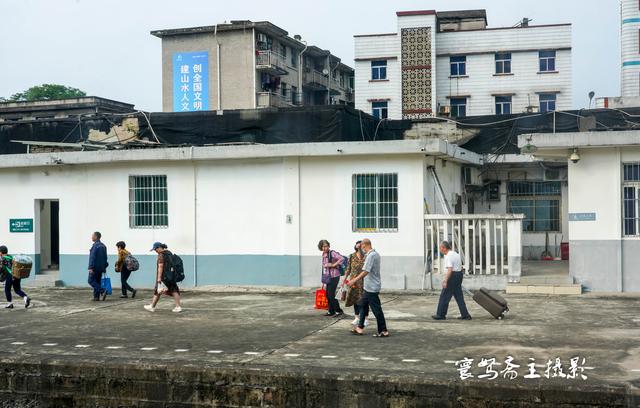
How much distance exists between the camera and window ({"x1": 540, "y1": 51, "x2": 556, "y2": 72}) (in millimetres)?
48312

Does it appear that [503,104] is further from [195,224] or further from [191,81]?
[195,224]

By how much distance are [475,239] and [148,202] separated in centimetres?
880

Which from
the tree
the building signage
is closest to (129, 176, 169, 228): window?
the building signage

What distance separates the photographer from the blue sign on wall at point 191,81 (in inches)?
1988

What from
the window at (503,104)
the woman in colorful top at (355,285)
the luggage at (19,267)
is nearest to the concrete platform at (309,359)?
the woman in colorful top at (355,285)

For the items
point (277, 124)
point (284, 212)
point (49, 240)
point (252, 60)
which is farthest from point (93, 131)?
point (252, 60)

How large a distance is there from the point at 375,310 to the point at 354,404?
9.57ft

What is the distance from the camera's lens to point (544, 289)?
17516mm

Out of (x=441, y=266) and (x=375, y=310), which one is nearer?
(x=375, y=310)

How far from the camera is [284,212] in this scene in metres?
19.6

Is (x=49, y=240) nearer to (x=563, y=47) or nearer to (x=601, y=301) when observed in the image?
(x=601, y=301)

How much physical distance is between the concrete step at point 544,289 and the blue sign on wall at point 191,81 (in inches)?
1402

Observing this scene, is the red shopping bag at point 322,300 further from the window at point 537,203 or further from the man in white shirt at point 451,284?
the window at point 537,203

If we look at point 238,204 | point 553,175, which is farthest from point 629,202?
point 238,204
